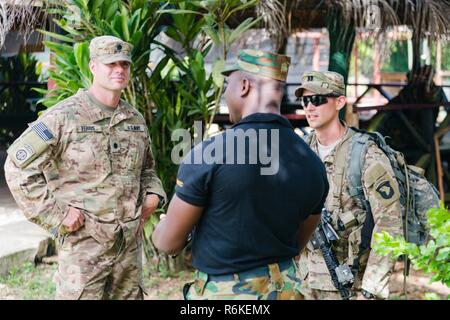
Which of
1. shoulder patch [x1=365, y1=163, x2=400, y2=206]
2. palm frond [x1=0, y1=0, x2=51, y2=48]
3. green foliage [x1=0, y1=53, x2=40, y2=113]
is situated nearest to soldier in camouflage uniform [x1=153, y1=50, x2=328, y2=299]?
shoulder patch [x1=365, y1=163, x2=400, y2=206]

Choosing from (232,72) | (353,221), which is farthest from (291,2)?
(232,72)

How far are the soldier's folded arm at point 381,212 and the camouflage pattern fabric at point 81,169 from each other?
1194mm

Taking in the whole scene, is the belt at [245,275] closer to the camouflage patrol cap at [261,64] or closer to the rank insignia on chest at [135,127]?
the camouflage patrol cap at [261,64]

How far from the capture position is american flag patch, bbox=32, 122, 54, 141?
3.03m

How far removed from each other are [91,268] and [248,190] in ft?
4.41

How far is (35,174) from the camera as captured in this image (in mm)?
3025

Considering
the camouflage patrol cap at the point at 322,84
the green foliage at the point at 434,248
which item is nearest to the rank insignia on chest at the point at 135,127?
the camouflage patrol cap at the point at 322,84

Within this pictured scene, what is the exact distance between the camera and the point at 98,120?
3.18 meters

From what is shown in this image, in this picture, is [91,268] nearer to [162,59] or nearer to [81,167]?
[81,167]

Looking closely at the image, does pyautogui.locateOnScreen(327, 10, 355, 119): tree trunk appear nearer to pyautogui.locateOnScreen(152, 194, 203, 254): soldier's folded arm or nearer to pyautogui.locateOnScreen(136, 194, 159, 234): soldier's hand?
pyautogui.locateOnScreen(136, 194, 159, 234): soldier's hand

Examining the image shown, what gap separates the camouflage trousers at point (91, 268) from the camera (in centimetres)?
310

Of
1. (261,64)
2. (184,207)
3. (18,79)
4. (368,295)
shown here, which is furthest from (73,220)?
(18,79)

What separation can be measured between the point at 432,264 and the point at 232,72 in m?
0.92
